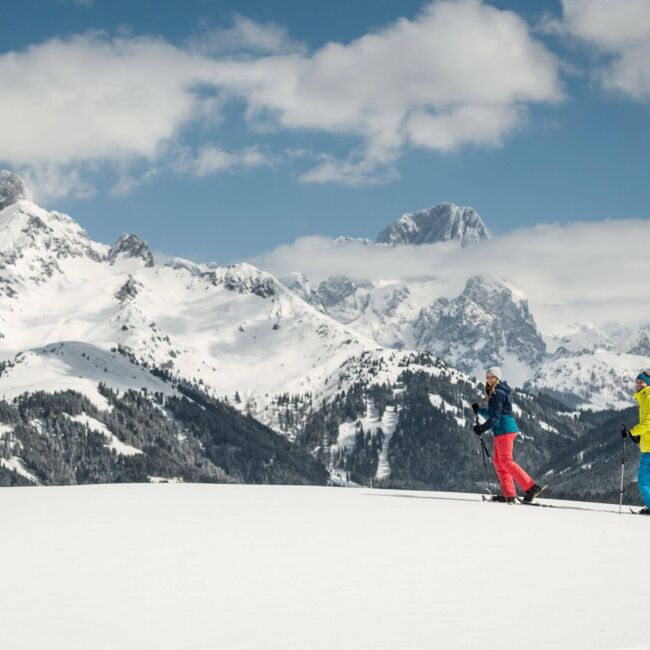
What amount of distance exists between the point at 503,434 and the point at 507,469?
1178 millimetres

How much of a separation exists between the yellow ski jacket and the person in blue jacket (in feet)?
10.1

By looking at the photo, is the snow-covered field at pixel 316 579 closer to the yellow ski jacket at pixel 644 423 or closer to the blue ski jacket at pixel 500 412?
the yellow ski jacket at pixel 644 423

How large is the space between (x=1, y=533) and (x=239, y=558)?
538 cm

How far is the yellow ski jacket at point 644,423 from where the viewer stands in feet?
74.7

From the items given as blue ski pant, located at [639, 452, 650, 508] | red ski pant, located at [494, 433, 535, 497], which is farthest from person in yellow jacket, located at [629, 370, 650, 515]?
red ski pant, located at [494, 433, 535, 497]

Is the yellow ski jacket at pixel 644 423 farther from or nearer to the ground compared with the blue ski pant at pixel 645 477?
farther from the ground

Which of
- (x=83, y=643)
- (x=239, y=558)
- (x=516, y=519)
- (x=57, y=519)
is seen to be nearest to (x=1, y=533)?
(x=57, y=519)

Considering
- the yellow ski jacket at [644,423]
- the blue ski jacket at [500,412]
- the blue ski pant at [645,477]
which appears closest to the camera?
the yellow ski jacket at [644,423]

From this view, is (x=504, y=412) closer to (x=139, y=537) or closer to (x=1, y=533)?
(x=139, y=537)

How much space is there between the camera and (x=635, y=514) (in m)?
23.3

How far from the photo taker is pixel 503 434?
25.1m

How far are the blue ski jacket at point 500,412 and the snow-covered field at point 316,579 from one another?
12.9ft

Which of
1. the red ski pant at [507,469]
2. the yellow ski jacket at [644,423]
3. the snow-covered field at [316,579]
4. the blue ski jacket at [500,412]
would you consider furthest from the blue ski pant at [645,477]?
the blue ski jacket at [500,412]

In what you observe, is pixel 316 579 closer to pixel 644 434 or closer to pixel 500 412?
pixel 500 412
